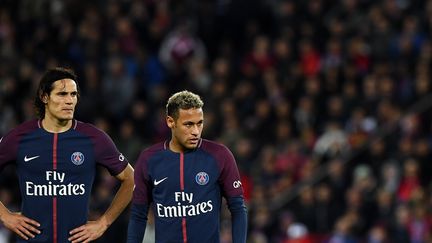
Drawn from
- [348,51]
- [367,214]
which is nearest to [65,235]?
[367,214]

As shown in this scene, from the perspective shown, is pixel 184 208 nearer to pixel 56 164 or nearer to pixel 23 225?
pixel 56 164

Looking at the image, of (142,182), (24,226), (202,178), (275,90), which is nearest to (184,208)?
(202,178)

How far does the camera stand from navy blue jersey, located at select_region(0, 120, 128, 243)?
856 cm

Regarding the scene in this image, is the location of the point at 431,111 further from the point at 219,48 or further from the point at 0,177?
the point at 0,177

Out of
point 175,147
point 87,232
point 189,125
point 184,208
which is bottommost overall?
point 87,232

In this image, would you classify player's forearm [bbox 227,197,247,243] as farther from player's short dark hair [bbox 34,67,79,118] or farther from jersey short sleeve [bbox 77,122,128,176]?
player's short dark hair [bbox 34,67,79,118]

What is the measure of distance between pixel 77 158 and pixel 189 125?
2.93 ft

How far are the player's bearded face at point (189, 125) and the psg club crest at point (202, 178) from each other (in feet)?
0.71

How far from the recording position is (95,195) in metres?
17.8

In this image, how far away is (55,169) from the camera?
A: 862 centimetres

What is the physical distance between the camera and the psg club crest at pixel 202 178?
8508 mm

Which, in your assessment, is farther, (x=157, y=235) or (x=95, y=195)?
(x=95, y=195)

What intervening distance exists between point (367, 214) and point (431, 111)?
2.10m

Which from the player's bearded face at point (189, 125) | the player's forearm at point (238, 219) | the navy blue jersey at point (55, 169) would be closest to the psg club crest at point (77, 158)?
the navy blue jersey at point (55, 169)
